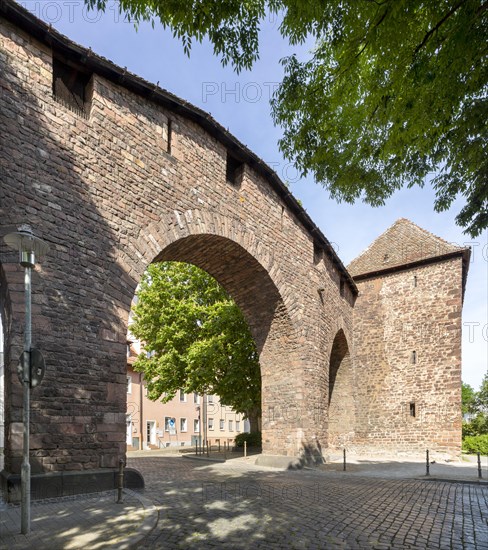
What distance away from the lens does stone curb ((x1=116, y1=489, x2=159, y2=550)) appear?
5.10 m

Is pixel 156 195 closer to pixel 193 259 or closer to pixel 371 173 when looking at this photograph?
pixel 193 259

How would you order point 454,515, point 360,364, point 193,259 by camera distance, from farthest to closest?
point 360,364, point 193,259, point 454,515

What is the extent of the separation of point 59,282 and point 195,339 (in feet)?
44.2

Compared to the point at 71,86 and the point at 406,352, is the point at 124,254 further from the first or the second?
the point at 406,352

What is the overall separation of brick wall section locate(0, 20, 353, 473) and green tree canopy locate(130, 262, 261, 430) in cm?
612

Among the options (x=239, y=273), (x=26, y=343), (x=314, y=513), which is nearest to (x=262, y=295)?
(x=239, y=273)

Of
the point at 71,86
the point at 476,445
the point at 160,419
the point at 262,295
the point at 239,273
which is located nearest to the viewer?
the point at 71,86

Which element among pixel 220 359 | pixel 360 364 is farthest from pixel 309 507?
pixel 360 364

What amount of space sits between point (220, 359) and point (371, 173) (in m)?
13.5

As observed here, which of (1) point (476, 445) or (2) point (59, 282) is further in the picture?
(1) point (476, 445)

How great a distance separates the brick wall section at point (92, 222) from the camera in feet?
26.1

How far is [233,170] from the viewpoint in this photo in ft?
47.4

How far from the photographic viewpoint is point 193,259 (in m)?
13.7

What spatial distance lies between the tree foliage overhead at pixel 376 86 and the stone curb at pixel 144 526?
5343 mm
